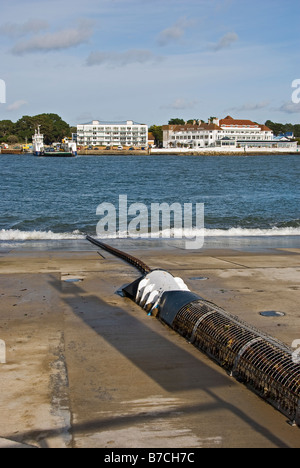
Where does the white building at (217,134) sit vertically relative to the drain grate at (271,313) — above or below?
above

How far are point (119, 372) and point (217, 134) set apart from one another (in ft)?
612

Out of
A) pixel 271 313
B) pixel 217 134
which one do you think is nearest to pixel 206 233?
pixel 271 313

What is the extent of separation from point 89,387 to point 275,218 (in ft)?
74.6

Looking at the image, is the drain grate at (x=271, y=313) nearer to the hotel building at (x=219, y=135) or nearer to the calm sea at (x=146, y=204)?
the calm sea at (x=146, y=204)

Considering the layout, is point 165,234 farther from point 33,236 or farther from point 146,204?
point 146,204

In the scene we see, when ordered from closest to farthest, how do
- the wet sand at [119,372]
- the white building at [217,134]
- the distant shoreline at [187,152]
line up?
the wet sand at [119,372] < the distant shoreline at [187,152] < the white building at [217,134]

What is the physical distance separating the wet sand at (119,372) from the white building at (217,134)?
17861cm

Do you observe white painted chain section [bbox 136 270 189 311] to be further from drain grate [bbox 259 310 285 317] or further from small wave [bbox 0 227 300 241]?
small wave [bbox 0 227 300 241]

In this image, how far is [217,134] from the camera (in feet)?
616

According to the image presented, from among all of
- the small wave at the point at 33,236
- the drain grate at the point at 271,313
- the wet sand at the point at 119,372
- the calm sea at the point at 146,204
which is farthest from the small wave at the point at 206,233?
the drain grate at the point at 271,313

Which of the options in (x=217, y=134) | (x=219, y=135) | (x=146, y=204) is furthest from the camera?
(x=219, y=135)

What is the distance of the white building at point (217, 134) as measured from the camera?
614 feet

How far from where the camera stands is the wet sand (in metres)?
4.53

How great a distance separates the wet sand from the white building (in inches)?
7032
